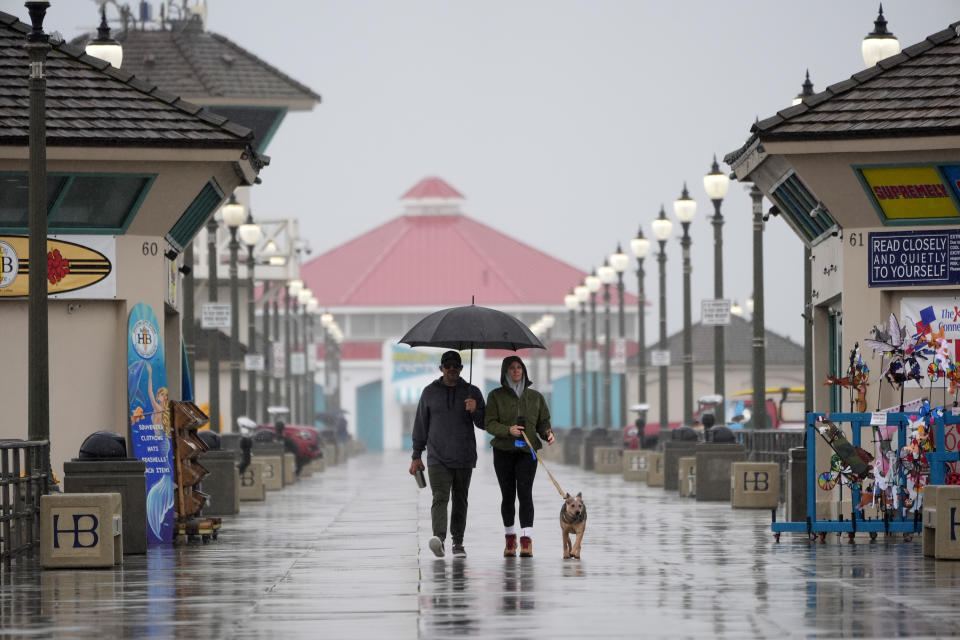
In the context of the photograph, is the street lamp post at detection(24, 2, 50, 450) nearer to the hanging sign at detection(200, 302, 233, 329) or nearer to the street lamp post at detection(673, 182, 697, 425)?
the hanging sign at detection(200, 302, 233, 329)

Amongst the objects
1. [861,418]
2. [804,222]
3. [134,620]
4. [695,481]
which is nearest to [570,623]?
[134,620]

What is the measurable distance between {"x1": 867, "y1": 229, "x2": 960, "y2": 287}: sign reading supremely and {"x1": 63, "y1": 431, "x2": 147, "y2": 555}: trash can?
914 cm

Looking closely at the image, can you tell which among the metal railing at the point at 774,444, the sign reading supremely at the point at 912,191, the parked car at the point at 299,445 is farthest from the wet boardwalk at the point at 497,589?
the parked car at the point at 299,445

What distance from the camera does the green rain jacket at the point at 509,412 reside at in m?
18.1

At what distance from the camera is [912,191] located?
22.4 m

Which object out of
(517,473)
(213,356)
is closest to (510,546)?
(517,473)

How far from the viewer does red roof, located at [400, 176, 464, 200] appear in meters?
135

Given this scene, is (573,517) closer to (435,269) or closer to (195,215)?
(195,215)

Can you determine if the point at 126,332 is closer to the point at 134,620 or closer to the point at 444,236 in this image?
the point at 134,620

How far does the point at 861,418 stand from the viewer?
788 inches

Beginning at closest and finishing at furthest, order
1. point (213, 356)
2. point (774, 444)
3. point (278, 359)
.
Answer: point (774, 444)
point (213, 356)
point (278, 359)

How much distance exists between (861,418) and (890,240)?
3.43 metres

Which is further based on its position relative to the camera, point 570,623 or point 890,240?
point 890,240

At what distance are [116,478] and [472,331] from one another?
4.11m
